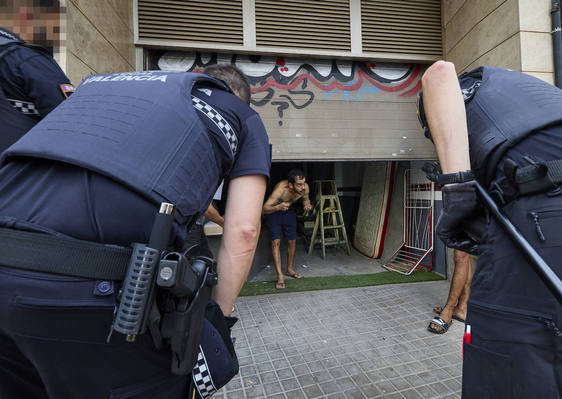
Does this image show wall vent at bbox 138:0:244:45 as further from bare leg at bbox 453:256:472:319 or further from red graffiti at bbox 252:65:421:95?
bare leg at bbox 453:256:472:319

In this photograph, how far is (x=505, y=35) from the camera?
3295 mm

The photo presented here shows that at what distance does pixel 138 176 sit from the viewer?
0.70m

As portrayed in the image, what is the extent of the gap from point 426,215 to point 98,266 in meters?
5.22

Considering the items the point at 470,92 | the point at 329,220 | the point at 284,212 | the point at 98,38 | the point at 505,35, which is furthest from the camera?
the point at 329,220

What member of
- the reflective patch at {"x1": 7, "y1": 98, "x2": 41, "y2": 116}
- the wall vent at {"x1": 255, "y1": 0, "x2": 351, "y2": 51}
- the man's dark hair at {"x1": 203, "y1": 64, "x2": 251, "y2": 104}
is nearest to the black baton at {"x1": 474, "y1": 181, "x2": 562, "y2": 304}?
the man's dark hair at {"x1": 203, "y1": 64, "x2": 251, "y2": 104}

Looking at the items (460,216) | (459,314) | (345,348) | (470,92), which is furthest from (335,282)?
(470,92)

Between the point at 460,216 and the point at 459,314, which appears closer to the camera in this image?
the point at 460,216

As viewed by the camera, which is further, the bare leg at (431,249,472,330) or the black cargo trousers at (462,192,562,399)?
the bare leg at (431,249,472,330)

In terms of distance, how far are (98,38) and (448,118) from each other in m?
3.31

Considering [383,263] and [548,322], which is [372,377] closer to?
[548,322]

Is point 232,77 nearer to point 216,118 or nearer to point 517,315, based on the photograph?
point 216,118

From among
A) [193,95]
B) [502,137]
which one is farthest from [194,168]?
[502,137]

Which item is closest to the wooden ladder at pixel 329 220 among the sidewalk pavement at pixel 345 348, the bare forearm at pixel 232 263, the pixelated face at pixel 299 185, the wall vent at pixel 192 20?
the pixelated face at pixel 299 185

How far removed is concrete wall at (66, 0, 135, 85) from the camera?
2.43 m
